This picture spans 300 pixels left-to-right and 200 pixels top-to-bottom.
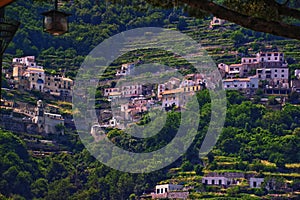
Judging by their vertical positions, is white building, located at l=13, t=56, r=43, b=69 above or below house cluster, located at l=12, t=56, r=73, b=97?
above

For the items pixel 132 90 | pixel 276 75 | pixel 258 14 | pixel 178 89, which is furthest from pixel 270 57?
pixel 258 14

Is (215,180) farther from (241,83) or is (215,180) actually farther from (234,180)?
(241,83)

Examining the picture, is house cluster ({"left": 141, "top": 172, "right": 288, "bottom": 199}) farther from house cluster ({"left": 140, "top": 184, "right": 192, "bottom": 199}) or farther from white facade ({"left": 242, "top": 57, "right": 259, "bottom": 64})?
white facade ({"left": 242, "top": 57, "right": 259, "bottom": 64})

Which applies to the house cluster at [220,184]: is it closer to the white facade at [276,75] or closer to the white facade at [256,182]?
the white facade at [256,182]

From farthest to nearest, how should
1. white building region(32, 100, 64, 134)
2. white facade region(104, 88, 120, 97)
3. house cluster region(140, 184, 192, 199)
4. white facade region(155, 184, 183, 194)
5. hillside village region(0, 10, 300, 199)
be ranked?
1. white facade region(104, 88, 120, 97)
2. white building region(32, 100, 64, 134)
3. hillside village region(0, 10, 300, 199)
4. white facade region(155, 184, 183, 194)
5. house cluster region(140, 184, 192, 199)

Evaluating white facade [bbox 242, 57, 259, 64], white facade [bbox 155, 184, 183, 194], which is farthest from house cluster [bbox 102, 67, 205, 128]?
white facade [bbox 155, 184, 183, 194]

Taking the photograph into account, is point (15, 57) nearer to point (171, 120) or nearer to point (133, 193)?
point (171, 120)
